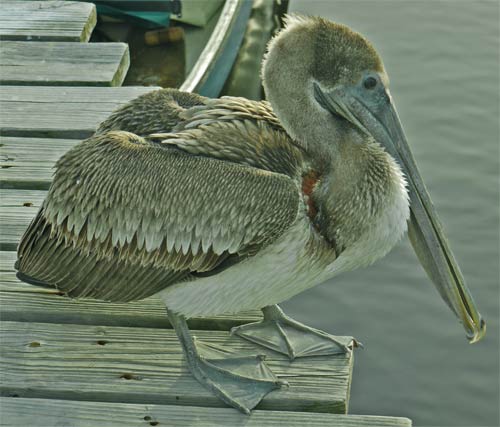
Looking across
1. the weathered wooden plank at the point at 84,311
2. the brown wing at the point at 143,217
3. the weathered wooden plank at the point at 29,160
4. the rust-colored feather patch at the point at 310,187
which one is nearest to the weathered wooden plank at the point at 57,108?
the weathered wooden plank at the point at 29,160

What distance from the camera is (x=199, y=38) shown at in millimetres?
9008

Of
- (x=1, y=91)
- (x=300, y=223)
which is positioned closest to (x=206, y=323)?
(x=300, y=223)

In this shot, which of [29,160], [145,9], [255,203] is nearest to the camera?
[255,203]

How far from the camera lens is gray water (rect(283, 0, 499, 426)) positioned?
21.1 ft

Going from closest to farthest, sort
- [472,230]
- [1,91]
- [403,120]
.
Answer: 1. [1,91]
2. [472,230]
3. [403,120]

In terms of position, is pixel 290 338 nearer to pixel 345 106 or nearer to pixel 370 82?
pixel 345 106

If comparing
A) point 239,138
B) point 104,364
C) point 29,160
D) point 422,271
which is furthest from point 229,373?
point 422,271

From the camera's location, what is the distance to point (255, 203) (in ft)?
11.2

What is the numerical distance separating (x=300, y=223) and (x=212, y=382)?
644 millimetres

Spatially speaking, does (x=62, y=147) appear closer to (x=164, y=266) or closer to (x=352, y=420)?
(x=164, y=266)

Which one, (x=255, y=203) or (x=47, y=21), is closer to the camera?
(x=255, y=203)

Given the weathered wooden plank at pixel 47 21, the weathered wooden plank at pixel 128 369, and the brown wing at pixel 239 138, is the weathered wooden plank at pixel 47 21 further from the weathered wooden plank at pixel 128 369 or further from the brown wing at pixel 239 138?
the weathered wooden plank at pixel 128 369

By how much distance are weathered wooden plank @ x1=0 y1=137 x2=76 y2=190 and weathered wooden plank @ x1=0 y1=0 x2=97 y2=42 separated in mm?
1147

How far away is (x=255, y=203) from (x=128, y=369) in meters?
0.78
